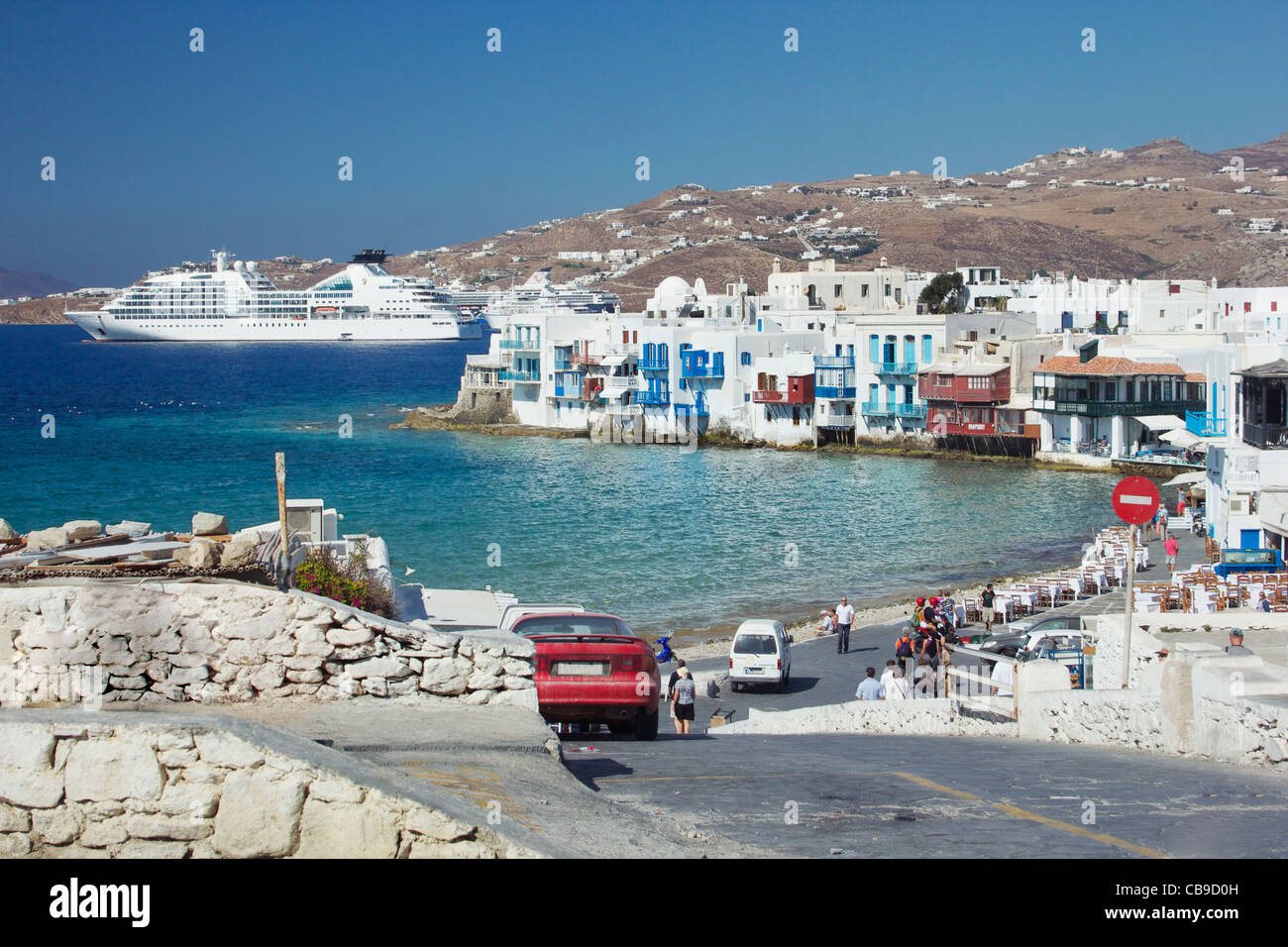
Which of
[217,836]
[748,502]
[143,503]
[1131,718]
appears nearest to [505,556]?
[748,502]

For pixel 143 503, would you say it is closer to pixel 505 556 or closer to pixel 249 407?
pixel 505 556

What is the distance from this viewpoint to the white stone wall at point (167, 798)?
4527 millimetres

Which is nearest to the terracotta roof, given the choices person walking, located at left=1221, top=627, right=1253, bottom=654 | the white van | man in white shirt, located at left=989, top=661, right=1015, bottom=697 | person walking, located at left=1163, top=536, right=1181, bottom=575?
person walking, located at left=1163, top=536, right=1181, bottom=575

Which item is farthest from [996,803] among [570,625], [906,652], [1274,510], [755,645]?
[1274,510]

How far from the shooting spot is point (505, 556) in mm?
35812

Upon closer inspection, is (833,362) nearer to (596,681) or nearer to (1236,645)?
(1236,645)

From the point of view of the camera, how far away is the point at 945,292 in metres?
90.1

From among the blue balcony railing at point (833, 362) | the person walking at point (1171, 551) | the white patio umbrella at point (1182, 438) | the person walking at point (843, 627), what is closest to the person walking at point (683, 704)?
the person walking at point (843, 627)

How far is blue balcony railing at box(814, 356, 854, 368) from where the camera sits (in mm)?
62719

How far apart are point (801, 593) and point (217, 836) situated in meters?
26.4

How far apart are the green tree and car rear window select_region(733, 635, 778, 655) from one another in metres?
72.1

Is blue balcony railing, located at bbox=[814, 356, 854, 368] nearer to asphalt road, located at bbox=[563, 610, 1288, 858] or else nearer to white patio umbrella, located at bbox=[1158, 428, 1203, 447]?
white patio umbrella, located at bbox=[1158, 428, 1203, 447]

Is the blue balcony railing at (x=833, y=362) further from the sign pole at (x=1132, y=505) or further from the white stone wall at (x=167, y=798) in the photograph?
the white stone wall at (x=167, y=798)

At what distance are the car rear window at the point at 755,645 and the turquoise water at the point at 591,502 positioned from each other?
28.2 feet
